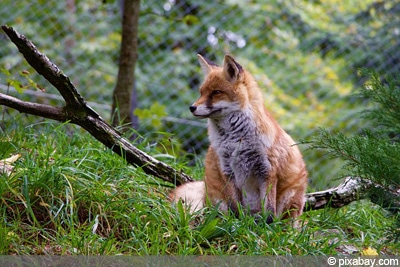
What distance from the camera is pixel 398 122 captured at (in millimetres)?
3459

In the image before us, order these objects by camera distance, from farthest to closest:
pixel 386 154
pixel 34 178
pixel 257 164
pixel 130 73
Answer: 1. pixel 130 73
2. pixel 257 164
3. pixel 34 178
4. pixel 386 154

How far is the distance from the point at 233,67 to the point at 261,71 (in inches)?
183

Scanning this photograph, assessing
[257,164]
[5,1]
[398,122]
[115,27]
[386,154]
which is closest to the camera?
[386,154]

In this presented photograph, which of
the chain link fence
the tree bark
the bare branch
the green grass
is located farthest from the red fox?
the chain link fence

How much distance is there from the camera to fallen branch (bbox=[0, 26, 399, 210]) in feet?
13.0

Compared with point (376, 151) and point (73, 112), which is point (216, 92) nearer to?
point (73, 112)

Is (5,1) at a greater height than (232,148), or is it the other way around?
(5,1)

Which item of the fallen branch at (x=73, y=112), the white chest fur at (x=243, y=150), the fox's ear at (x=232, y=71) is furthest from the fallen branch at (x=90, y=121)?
the fox's ear at (x=232, y=71)

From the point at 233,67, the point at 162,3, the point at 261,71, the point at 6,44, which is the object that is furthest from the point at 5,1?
the point at 233,67

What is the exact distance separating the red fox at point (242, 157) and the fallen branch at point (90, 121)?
217mm

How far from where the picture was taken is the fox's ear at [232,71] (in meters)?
4.62

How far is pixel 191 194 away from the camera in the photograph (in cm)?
440

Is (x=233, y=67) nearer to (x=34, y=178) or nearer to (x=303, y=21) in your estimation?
(x=34, y=178)

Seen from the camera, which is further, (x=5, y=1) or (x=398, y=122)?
(x=5, y=1)
